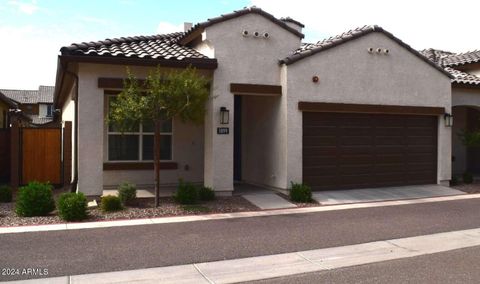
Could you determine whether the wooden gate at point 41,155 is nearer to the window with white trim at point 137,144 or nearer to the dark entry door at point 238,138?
the window with white trim at point 137,144

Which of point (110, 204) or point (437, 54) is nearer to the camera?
point (110, 204)

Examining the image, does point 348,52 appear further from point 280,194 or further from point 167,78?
point 167,78

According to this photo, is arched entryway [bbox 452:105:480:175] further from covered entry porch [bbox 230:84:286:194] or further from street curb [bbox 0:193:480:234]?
covered entry porch [bbox 230:84:286:194]

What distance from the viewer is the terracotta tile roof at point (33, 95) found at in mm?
61438

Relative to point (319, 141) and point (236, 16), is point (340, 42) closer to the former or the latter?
point (319, 141)

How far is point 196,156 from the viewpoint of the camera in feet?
49.2

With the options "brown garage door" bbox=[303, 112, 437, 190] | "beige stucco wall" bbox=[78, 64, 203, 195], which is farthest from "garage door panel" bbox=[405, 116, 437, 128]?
"beige stucco wall" bbox=[78, 64, 203, 195]

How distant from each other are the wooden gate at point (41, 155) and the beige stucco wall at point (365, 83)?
7.47 metres

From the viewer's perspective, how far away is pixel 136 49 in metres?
12.6

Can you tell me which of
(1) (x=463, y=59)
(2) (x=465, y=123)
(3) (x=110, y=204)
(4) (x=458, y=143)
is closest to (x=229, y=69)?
(3) (x=110, y=204)

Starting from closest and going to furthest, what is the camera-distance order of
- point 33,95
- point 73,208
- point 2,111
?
1. point 73,208
2. point 2,111
3. point 33,95

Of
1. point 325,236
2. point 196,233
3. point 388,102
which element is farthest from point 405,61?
point 196,233

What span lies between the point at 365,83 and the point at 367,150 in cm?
207

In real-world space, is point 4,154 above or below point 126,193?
above
